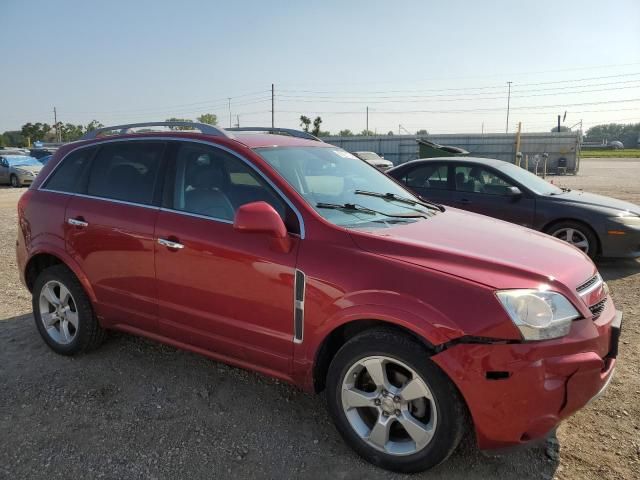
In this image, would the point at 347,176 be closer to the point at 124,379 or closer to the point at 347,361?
the point at 347,361

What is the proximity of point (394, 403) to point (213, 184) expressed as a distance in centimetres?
180

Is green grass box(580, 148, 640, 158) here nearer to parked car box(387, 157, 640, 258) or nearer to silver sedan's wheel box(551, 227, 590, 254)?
parked car box(387, 157, 640, 258)

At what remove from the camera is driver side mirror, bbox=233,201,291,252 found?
2709 millimetres

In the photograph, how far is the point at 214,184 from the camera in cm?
337

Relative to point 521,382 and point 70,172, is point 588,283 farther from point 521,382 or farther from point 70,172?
point 70,172

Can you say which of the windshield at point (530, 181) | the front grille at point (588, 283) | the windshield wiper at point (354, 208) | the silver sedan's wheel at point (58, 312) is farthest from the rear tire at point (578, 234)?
the silver sedan's wheel at point (58, 312)

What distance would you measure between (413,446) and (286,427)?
2.73 ft

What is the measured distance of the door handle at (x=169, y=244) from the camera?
3.22 m

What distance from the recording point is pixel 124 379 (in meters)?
3.65

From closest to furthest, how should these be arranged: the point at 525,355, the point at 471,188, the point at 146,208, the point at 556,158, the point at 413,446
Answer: the point at 525,355 < the point at 413,446 < the point at 146,208 < the point at 471,188 < the point at 556,158

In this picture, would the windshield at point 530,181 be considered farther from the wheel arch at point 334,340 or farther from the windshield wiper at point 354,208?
the wheel arch at point 334,340

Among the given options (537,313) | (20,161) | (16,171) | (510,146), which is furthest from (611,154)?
(537,313)

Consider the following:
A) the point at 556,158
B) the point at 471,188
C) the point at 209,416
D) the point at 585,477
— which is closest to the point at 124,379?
the point at 209,416

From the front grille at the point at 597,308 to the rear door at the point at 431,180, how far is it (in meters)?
4.90
